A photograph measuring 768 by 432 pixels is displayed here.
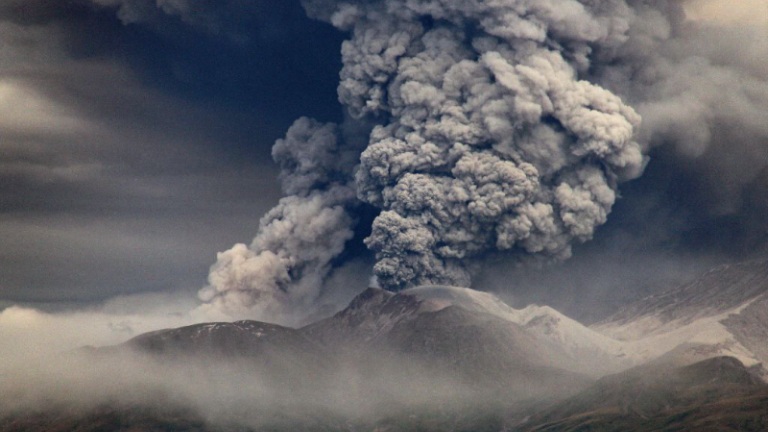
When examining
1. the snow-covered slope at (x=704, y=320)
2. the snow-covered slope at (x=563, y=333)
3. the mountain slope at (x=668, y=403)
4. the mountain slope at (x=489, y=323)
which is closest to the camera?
the mountain slope at (x=668, y=403)

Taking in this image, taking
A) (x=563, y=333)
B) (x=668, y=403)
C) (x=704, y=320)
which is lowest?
(x=668, y=403)

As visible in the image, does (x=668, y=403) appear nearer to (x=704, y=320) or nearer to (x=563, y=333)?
(x=704, y=320)

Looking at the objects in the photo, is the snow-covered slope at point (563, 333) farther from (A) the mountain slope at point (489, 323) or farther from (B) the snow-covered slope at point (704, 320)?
(B) the snow-covered slope at point (704, 320)

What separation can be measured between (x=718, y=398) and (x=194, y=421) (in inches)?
2971

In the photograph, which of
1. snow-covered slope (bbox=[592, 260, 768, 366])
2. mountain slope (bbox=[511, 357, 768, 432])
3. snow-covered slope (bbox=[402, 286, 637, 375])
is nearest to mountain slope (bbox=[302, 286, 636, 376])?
snow-covered slope (bbox=[402, 286, 637, 375])

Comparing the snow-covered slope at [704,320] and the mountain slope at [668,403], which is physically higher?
the snow-covered slope at [704,320]

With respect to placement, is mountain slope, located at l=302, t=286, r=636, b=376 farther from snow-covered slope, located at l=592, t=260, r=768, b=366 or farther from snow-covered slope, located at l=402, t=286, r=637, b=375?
snow-covered slope, located at l=592, t=260, r=768, b=366

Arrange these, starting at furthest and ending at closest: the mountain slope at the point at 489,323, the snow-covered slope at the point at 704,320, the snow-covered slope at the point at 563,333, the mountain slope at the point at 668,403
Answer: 1. the mountain slope at the point at 489,323
2. the snow-covered slope at the point at 563,333
3. the snow-covered slope at the point at 704,320
4. the mountain slope at the point at 668,403

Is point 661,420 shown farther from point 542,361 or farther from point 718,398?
point 542,361

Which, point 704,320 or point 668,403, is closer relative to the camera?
point 668,403

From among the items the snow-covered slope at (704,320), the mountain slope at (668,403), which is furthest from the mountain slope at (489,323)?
the mountain slope at (668,403)

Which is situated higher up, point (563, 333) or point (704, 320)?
point (563, 333)

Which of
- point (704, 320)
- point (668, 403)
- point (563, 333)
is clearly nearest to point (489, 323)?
point (563, 333)

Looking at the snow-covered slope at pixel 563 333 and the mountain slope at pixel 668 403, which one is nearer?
the mountain slope at pixel 668 403
